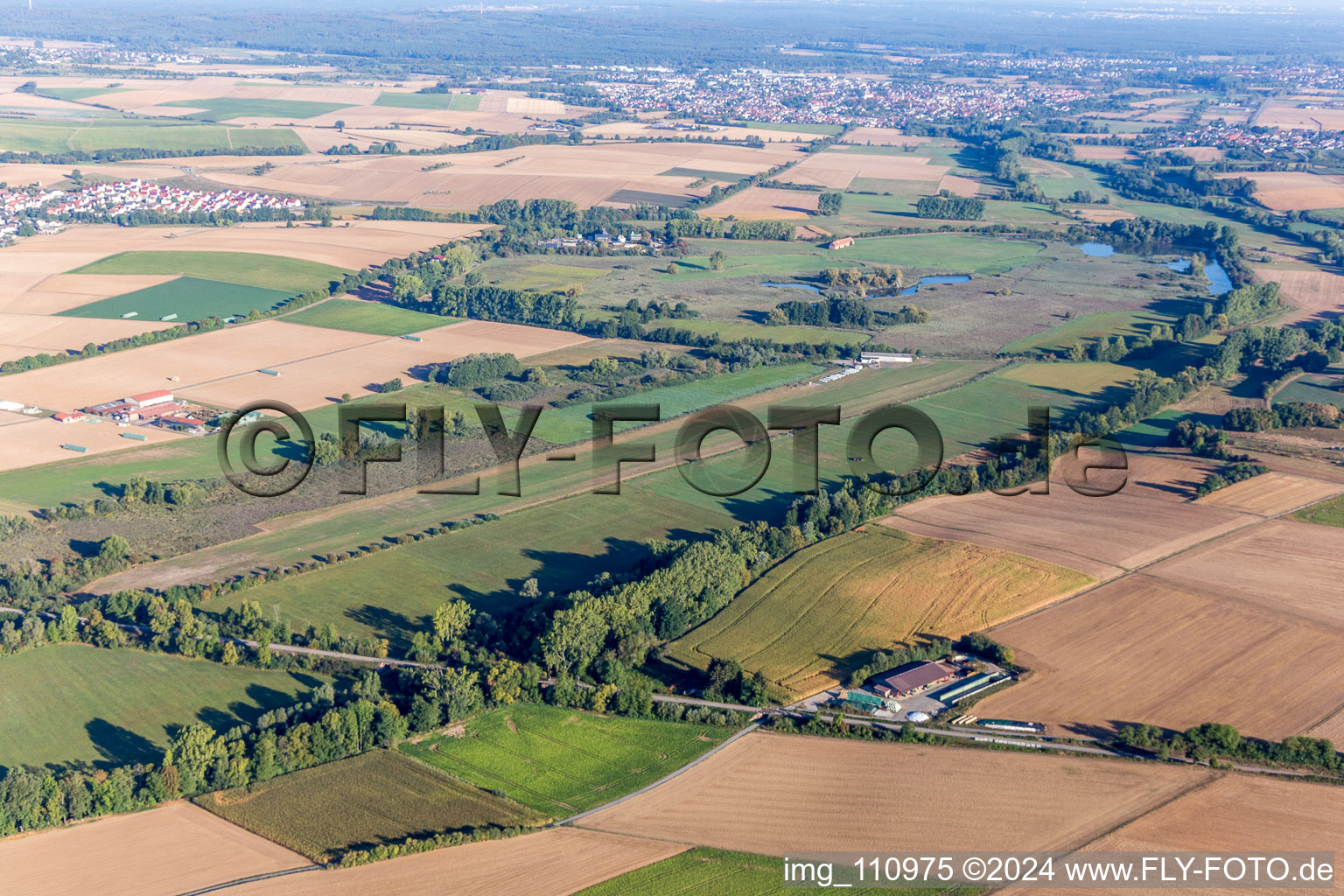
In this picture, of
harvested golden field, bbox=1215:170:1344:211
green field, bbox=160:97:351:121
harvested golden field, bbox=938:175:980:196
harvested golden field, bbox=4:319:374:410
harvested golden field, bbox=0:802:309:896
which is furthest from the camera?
green field, bbox=160:97:351:121

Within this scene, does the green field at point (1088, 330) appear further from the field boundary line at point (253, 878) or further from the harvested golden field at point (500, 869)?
the field boundary line at point (253, 878)

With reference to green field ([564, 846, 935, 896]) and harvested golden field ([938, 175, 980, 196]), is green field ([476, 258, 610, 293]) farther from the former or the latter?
green field ([564, 846, 935, 896])

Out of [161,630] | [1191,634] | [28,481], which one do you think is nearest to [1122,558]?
[1191,634]

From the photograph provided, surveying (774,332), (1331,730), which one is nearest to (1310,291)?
(774,332)

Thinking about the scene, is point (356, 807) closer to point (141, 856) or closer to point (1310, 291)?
point (141, 856)

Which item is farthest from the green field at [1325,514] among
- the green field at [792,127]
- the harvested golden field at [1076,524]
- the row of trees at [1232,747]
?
the green field at [792,127]

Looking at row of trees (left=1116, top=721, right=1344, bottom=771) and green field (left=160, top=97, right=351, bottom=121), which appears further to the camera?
green field (left=160, top=97, right=351, bottom=121)

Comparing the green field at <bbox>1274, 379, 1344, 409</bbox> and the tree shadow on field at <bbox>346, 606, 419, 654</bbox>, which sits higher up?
the green field at <bbox>1274, 379, 1344, 409</bbox>

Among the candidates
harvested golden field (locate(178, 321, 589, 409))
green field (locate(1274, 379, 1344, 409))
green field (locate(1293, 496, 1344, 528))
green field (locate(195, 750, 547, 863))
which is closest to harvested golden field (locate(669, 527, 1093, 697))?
green field (locate(195, 750, 547, 863))
